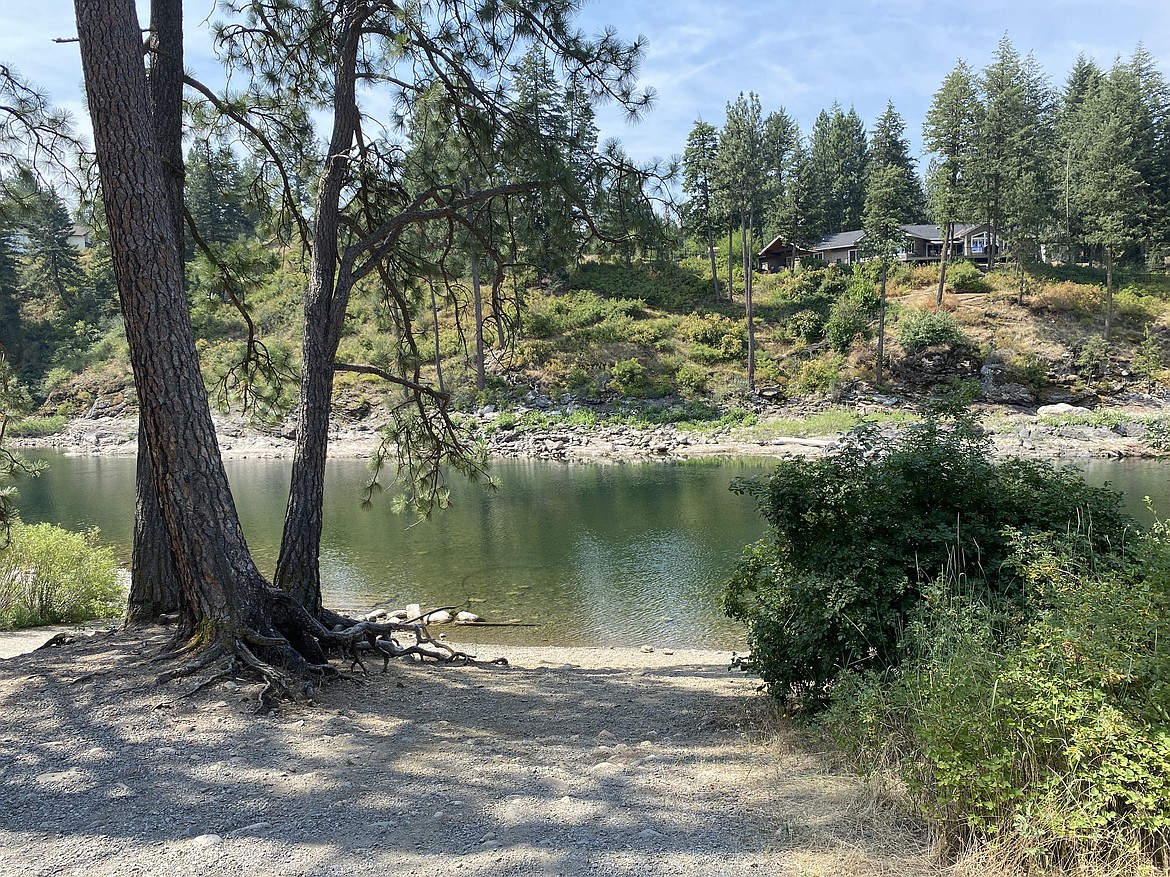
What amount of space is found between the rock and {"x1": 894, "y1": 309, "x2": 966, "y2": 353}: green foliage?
4.96 meters

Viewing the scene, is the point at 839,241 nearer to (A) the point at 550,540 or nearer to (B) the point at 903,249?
(B) the point at 903,249

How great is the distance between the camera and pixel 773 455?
27750 millimetres

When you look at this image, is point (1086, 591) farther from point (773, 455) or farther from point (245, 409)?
→ point (773, 455)

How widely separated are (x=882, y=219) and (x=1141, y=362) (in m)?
12.7

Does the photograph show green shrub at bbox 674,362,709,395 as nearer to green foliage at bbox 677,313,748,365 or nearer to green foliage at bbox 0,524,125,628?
green foliage at bbox 677,313,748,365

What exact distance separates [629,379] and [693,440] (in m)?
6.50

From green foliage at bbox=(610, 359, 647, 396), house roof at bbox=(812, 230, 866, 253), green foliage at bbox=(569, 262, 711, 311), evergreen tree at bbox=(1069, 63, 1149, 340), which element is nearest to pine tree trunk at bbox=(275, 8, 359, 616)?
green foliage at bbox=(610, 359, 647, 396)

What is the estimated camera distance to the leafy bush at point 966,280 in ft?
128

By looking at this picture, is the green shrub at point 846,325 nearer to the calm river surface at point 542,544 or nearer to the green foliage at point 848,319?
the green foliage at point 848,319

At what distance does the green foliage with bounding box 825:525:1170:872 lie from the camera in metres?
2.70

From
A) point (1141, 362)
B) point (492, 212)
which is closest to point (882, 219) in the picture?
point (1141, 362)

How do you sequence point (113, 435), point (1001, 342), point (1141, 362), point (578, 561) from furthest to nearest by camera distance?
point (113, 435), point (1001, 342), point (1141, 362), point (578, 561)

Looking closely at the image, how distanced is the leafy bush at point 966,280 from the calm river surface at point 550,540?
17.3 meters

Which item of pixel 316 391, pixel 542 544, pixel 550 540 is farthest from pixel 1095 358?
pixel 316 391
